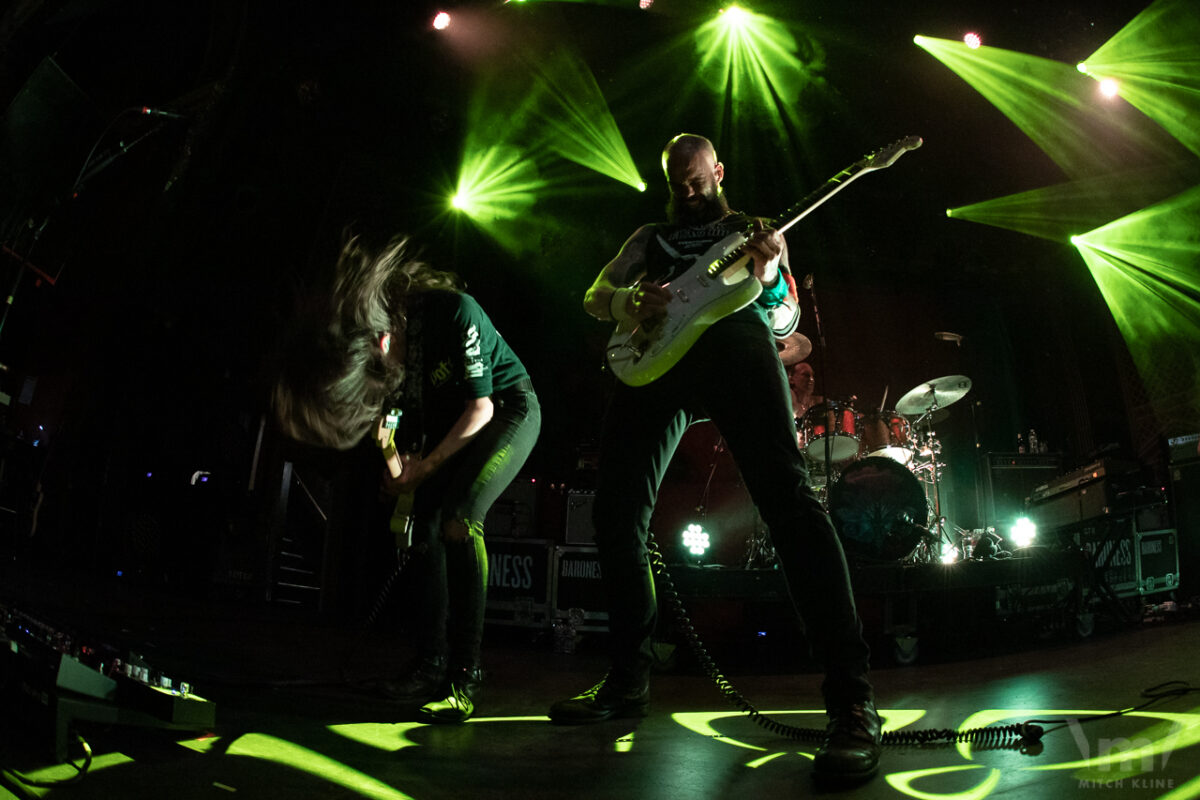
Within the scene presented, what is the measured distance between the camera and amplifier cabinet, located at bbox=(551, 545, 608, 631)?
5035 mm

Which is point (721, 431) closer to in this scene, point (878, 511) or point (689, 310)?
point (689, 310)

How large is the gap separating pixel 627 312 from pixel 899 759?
153 centimetres

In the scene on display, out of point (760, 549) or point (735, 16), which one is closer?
point (760, 549)

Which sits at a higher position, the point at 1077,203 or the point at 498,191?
the point at 498,191

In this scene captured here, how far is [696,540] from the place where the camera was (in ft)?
20.5

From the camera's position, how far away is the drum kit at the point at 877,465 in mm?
4586

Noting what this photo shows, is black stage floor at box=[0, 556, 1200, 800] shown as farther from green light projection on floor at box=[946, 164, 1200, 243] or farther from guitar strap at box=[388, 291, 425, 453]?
green light projection on floor at box=[946, 164, 1200, 243]

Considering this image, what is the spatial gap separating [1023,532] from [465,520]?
6.44 metres

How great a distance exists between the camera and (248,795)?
148cm

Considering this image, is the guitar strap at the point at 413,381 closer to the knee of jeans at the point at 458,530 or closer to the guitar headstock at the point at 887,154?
the knee of jeans at the point at 458,530

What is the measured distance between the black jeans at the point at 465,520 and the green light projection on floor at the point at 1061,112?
18.8 ft

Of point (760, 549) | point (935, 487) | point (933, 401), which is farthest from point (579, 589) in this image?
point (933, 401)

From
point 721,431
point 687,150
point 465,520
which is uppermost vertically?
point 687,150

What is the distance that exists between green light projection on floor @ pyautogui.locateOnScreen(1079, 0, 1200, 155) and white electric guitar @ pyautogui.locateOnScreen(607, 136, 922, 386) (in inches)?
236
